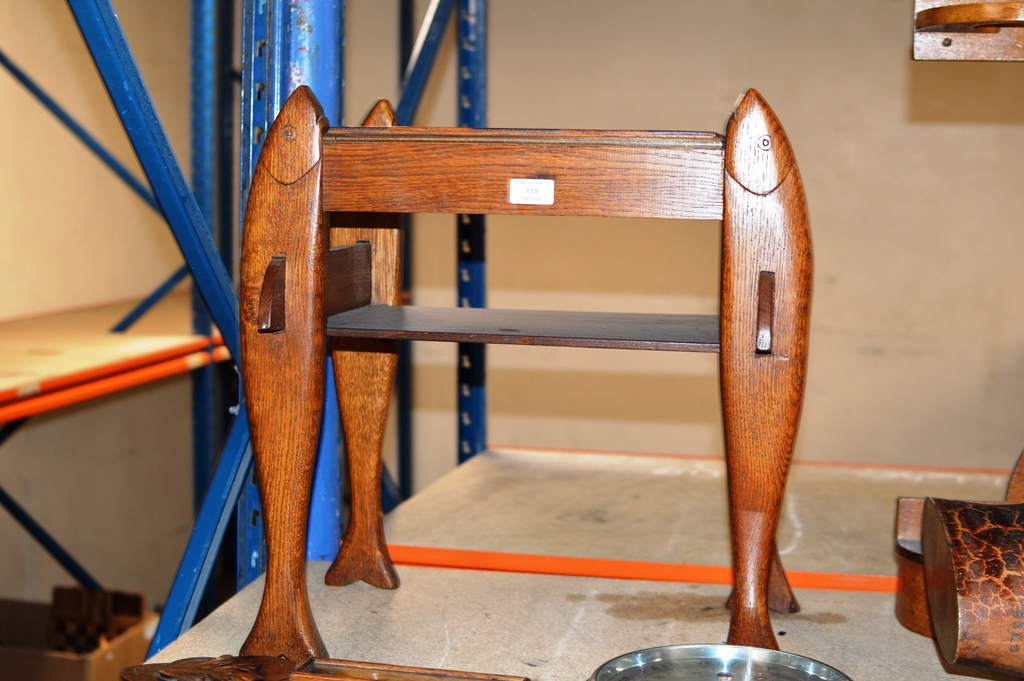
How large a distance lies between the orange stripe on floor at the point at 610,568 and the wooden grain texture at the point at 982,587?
53 centimetres

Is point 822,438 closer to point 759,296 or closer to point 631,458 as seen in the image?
Result: point 631,458

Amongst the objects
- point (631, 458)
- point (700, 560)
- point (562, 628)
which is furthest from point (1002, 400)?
point (562, 628)

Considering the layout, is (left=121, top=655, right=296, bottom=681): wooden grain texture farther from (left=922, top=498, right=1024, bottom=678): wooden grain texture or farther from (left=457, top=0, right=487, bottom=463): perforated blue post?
(left=457, top=0, right=487, bottom=463): perforated blue post

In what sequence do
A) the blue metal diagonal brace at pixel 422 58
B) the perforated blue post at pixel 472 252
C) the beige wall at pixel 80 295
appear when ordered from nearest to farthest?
1. the blue metal diagonal brace at pixel 422 58
2. the perforated blue post at pixel 472 252
3. the beige wall at pixel 80 295

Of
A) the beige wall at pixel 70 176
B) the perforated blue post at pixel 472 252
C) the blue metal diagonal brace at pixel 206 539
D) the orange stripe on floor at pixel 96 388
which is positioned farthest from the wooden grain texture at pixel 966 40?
the beige wall at pixel 70 176

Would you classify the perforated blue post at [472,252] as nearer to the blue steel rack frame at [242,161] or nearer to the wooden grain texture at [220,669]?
the blue steel rack frame at [242,161]

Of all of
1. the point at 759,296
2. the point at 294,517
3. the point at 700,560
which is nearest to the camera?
the point at 759,296

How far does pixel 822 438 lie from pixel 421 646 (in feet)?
14.4

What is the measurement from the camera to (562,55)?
19.0 feet

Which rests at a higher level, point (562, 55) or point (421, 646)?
point (562, 55)

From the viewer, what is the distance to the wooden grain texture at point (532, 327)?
141 centimetres

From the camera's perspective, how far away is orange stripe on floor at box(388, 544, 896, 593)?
6.40 feet

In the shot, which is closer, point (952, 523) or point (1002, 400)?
point (952, 523)

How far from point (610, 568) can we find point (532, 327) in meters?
0.64
